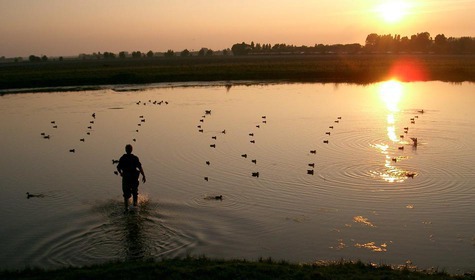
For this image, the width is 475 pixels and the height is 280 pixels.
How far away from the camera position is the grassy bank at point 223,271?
27.3 ft

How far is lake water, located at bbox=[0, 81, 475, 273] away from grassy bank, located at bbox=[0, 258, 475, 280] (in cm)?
93

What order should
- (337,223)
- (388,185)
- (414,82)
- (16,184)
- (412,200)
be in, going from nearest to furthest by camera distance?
(337,223)
(412,200)
(388,185)
(16,184)
(414,82)

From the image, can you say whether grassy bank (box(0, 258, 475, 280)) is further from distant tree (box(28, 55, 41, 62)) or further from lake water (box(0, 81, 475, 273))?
distant tree (box(28, 55, 41, 62))

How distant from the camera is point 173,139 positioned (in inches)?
973

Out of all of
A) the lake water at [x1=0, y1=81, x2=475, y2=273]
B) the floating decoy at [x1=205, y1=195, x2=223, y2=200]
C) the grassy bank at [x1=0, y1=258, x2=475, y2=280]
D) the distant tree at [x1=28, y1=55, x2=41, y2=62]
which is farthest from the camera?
the distant tree at [x1=28, y1=55, x2=41, y2=62]

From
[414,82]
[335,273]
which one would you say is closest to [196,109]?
[335,273]

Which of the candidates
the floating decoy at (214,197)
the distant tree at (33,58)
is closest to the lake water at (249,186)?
the floating decoy at (214,197)

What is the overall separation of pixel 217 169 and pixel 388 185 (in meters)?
6.27

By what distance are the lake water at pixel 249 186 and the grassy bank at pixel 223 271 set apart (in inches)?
36.7

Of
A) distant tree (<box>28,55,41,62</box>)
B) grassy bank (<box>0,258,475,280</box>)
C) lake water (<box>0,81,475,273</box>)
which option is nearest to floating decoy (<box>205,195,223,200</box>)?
lake water (<box>0,81,475,273</box>)

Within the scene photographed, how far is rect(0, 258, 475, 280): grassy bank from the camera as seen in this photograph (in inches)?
328

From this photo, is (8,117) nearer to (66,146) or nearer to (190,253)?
(66,146)

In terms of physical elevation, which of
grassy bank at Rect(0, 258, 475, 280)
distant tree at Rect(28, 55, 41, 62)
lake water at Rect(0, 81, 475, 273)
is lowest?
lake water at Rect(0, 81, 475, 273)

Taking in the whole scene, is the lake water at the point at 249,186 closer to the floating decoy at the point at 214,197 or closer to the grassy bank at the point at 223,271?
the floating decoy at the point at 214,197
